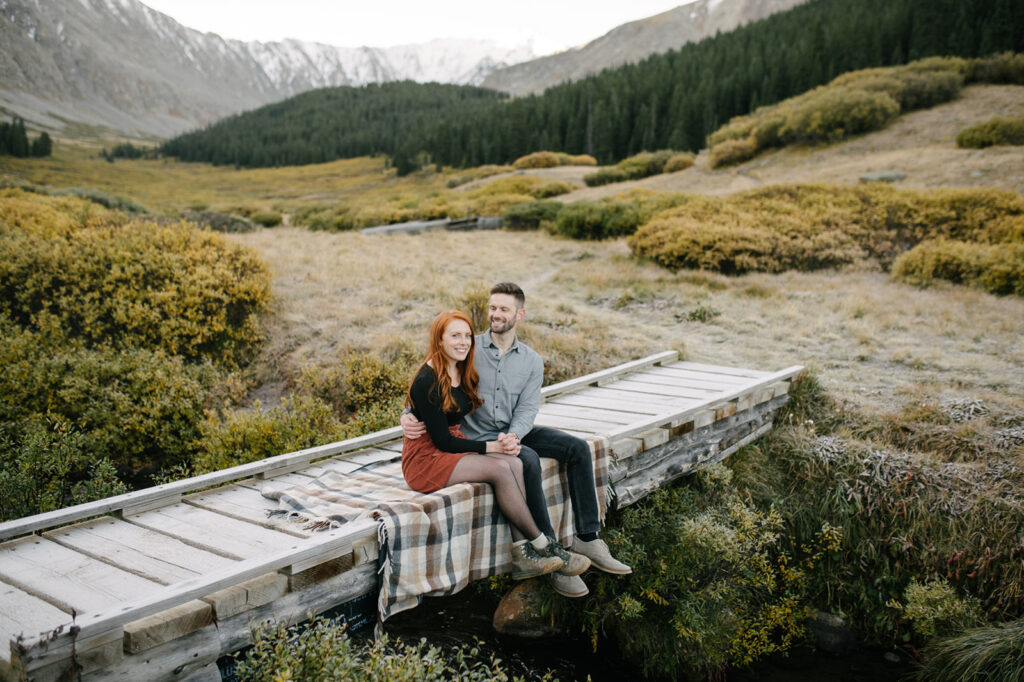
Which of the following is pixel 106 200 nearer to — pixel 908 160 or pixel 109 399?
pixel 109 399

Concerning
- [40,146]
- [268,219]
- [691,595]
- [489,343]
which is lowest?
[691,595]

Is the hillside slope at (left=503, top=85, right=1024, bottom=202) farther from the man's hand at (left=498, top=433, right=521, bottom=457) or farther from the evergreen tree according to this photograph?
the evergreen tree

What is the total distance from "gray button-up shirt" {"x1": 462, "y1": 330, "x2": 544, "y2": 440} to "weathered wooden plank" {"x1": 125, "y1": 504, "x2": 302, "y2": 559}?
1.52 meters

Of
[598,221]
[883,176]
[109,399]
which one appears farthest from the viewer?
[883,176]

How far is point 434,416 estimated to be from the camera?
3.98m

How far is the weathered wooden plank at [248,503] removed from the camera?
3.68m

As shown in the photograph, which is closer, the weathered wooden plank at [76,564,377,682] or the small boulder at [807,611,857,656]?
the weathered wooden plank at [76,564,377,682]

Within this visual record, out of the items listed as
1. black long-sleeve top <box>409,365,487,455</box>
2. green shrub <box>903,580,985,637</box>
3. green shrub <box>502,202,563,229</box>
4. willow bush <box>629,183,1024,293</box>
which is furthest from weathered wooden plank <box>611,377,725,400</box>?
green shrub <box>502,202,563,229</box>

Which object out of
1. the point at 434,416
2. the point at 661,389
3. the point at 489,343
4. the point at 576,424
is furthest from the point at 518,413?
the point at 661,389

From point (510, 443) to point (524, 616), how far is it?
210 centimetres

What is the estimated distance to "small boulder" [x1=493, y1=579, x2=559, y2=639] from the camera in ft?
16.8

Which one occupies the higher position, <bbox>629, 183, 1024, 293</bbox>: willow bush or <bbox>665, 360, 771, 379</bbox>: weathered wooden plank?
<bbox>629, 183, 1024, 293</bbox>: willow bush

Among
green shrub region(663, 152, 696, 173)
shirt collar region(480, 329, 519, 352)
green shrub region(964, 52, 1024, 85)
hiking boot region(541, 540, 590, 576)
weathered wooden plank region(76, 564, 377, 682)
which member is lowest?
hiking boot region(541, 540, 590, 576)

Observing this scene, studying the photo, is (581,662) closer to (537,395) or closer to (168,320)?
(537,395)
